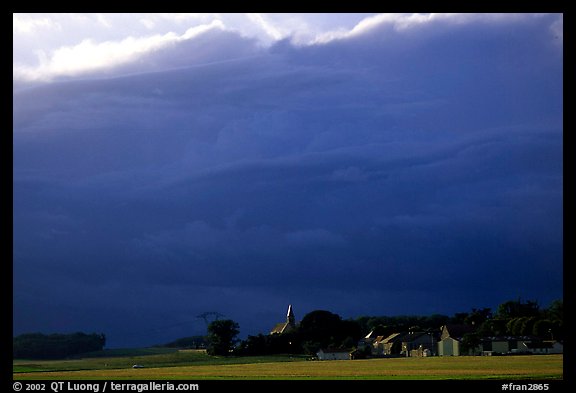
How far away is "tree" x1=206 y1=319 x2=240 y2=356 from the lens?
7575 cm

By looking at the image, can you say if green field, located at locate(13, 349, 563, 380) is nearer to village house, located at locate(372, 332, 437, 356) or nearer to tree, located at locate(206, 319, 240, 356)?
tree, located at locate(206, 319, 240, 356)

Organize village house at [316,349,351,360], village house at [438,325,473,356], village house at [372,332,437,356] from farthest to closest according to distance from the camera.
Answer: village house at [372,332,437,356]
village house at [316,349,351,360]
village house at [438,325,473,356]

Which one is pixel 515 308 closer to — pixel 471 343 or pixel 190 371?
pixel 471 343

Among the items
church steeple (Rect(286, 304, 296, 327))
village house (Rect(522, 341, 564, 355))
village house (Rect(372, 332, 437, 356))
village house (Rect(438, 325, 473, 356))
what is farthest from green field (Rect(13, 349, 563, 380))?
church steeple (Rect(286, 304, 296, 327))

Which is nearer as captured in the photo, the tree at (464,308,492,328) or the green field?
the green field

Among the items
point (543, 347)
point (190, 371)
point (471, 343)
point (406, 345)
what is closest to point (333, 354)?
point (471, 343)

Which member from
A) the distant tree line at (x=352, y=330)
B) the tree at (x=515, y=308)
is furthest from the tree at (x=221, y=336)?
the tree at (x=515, y=308)

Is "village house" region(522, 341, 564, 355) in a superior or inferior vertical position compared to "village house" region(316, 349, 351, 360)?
A: superior

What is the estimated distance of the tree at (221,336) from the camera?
75.8 metres
